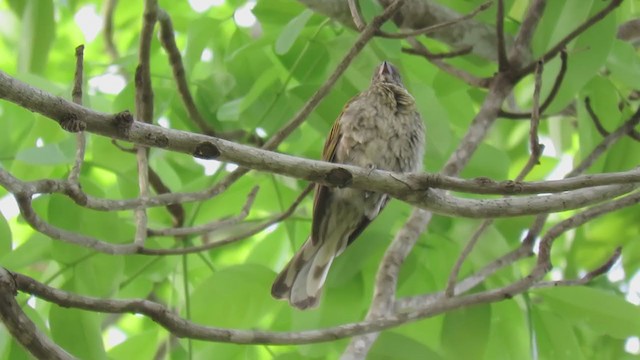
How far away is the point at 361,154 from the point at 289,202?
38 cm

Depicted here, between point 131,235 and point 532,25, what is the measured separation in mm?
1717

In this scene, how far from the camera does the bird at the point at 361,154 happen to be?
333 cm

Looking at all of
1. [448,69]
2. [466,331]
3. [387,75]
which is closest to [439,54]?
[448,69]

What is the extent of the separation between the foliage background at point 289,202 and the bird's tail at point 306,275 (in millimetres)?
52

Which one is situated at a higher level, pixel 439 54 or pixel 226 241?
pixel 439 54

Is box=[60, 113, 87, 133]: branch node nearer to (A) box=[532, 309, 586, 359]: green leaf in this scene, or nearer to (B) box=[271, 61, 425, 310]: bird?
(B) box=[271, 61, 425, 310]: bird

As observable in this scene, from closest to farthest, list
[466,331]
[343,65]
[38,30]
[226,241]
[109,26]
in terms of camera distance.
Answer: [38,30]
[343,65]
[466,331]
[226,241]
[109,26]

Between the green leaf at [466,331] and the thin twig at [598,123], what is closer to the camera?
the green leaf at [466,331]

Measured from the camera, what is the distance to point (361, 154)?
11.7 feet

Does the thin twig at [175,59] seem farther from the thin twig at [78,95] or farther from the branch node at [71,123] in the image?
the branch node at [71,123]

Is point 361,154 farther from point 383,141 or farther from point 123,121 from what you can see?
point 123,121

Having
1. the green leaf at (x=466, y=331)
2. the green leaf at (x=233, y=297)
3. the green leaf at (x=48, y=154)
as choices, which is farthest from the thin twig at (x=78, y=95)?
the green leaf at (x=466, y=331)

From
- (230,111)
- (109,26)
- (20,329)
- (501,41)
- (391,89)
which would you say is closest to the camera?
(20,329)

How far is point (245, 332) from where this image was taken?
7.84 feet
